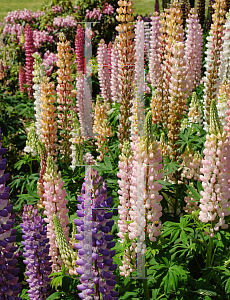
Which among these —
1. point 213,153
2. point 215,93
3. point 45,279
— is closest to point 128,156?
point 213,153

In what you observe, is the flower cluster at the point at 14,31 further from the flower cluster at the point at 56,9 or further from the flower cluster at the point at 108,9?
the flower cluster at the point at 108,9

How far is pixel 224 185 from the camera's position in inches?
102

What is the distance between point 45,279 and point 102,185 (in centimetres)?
104

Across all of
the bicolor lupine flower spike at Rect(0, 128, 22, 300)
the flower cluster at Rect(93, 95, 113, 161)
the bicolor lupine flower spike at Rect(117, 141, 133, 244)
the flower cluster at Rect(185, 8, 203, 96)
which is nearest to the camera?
the bicolor lupine flower spike at Rect(0, 128, 22, 300)

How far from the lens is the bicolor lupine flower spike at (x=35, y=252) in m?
2.38

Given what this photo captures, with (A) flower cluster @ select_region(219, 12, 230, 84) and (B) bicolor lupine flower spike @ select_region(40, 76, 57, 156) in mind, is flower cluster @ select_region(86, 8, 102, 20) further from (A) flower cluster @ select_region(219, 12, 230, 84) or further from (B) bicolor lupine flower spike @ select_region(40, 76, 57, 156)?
(B) bicolor lupine flower spike @ select_region(40, 76, 57, 156)

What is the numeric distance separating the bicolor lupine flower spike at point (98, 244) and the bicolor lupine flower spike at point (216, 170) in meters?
1.01

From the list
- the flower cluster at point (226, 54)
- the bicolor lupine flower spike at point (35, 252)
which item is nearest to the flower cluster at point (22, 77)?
the flower cluster at point (226, 54)

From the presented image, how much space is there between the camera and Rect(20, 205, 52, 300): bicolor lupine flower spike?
238 centimetres

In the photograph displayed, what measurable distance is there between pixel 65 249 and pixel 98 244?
0.46m

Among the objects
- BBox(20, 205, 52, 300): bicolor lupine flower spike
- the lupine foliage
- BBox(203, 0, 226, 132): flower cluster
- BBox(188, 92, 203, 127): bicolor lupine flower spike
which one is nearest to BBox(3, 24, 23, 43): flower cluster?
the lupine foliage

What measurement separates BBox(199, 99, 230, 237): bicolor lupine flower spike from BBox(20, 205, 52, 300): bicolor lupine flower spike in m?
1.22

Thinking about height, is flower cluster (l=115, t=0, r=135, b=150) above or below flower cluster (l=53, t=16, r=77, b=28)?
below

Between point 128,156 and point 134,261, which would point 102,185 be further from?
point 134,261
